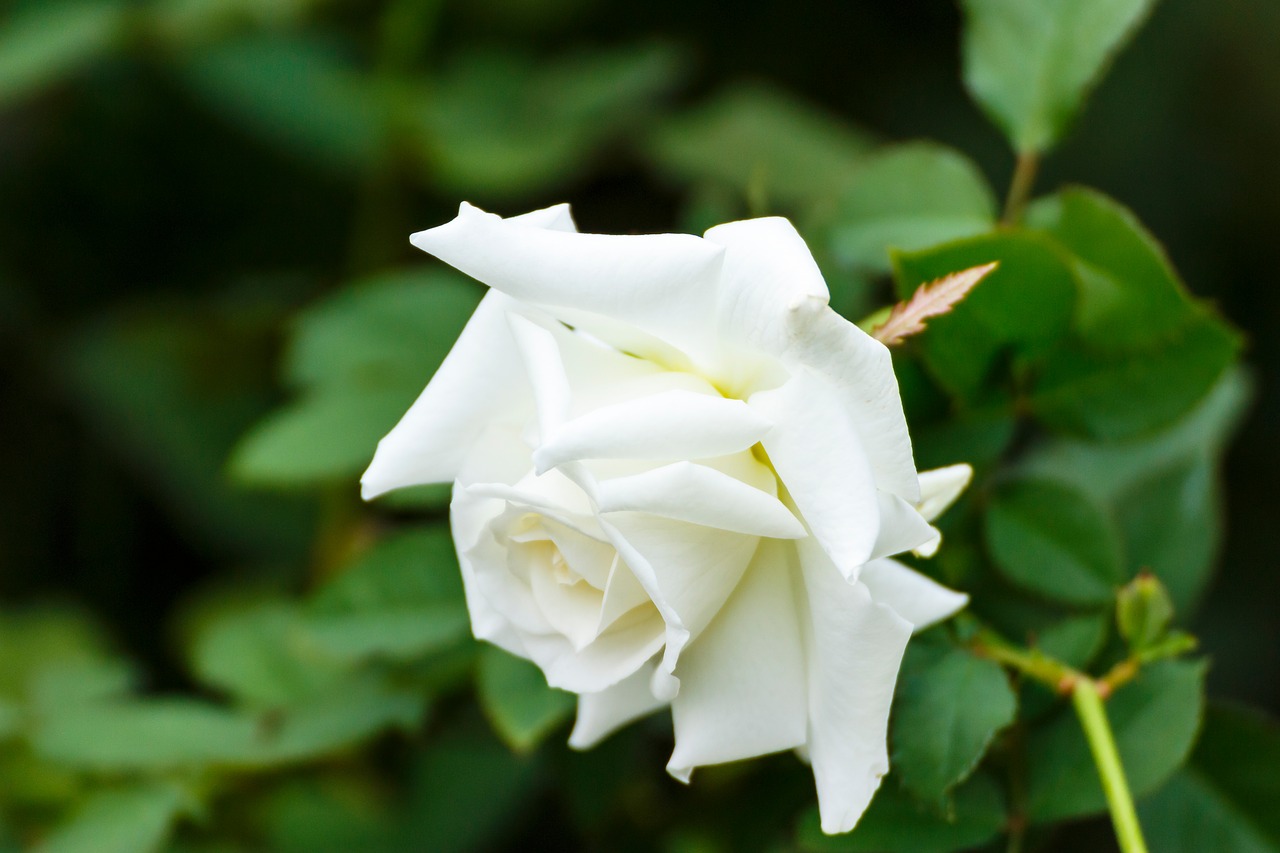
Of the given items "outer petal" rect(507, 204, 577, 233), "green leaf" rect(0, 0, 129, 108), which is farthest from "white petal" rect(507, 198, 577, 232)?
"green leaf" rect(0, 0, 129, 108)

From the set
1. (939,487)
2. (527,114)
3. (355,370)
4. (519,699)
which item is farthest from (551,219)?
(527,114)

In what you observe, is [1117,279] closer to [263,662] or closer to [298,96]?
[263,662]

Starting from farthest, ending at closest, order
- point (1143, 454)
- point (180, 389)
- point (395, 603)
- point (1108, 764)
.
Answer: point (180, 389) < point (1143, 454) < point (395, 603) < point (1108, 764)

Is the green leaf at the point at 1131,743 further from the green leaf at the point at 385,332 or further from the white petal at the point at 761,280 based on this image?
the green leaf at the point at 385,332

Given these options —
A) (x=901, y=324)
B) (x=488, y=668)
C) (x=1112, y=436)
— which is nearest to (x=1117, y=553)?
(x=1112, y=436)

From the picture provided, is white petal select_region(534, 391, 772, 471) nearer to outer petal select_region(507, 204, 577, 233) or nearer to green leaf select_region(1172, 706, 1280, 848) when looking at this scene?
outer petal select_region(507, 204, 577, 233)

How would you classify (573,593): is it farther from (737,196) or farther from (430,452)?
(737,196)

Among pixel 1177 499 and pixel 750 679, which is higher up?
pixel 750 679
